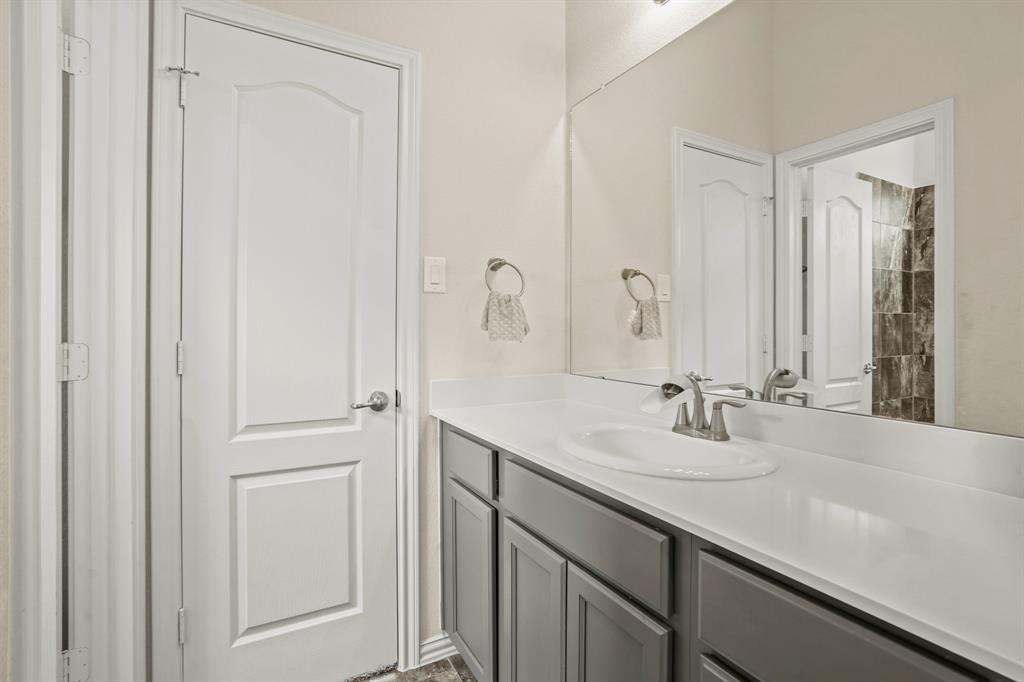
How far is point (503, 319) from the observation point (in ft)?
5.81

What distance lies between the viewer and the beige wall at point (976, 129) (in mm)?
864

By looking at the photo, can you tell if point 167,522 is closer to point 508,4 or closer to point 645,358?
point 645,358

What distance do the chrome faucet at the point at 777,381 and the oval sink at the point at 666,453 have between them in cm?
13

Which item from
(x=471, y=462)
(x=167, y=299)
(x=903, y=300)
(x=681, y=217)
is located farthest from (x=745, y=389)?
(x=167, y=299)

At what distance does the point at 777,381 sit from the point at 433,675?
4.72 feet

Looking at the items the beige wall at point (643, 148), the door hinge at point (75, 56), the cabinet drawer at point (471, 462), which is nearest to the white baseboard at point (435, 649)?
the cabinet drawer at point (471, 462)

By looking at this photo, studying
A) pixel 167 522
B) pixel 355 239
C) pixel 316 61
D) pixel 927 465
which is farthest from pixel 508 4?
pixel 167 522

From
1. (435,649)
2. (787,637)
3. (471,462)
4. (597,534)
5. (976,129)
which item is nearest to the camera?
(787,637)

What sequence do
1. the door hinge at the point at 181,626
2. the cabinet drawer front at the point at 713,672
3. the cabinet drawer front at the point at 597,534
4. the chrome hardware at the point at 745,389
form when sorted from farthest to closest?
the door hinge at the point at 181,626, the chrome hardware at the point at 745,389, the cabinet drawer front at the point at 597,534, the cabinet drawer front at the point at 713,672

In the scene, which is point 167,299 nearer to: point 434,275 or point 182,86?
point 182,86

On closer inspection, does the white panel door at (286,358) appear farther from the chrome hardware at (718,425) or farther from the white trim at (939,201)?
the white trim at (939,201)

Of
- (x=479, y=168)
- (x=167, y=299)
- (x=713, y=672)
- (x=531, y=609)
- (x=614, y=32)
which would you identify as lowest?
(x=531, y=609)

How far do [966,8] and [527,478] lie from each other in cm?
127

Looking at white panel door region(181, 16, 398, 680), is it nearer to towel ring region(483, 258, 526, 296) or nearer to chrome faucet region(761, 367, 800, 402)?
towel ring region(483, 258, 526, 296)
